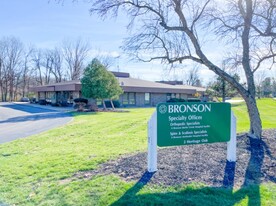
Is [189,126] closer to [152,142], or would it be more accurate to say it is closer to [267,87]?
[152,142]

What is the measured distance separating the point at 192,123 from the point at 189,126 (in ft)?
0.33

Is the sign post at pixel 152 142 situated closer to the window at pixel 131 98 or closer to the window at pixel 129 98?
the window at pixel 129 98

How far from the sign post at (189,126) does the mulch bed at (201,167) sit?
0.34 meters

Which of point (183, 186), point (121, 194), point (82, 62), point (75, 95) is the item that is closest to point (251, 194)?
point (183, 186)

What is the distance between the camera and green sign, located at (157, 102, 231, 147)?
532 cm

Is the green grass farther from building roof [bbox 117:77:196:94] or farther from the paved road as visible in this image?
building roof [bbox 117:77:196:94]

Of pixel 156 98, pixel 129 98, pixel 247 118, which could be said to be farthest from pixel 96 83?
pixel 156 98

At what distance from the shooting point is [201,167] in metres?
5.52

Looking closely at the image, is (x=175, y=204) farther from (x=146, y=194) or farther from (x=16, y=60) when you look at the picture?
(x=16, y=60)

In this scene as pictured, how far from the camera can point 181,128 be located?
5.46 m

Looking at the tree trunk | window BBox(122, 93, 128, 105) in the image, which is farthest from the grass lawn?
window BBox(122, 93, 128, 105)

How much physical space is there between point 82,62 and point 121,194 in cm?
6936

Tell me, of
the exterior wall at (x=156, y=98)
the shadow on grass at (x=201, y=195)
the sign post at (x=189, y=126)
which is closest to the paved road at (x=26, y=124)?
the sign post at (x=189, y=126)

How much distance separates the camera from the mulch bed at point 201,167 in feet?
16.3
